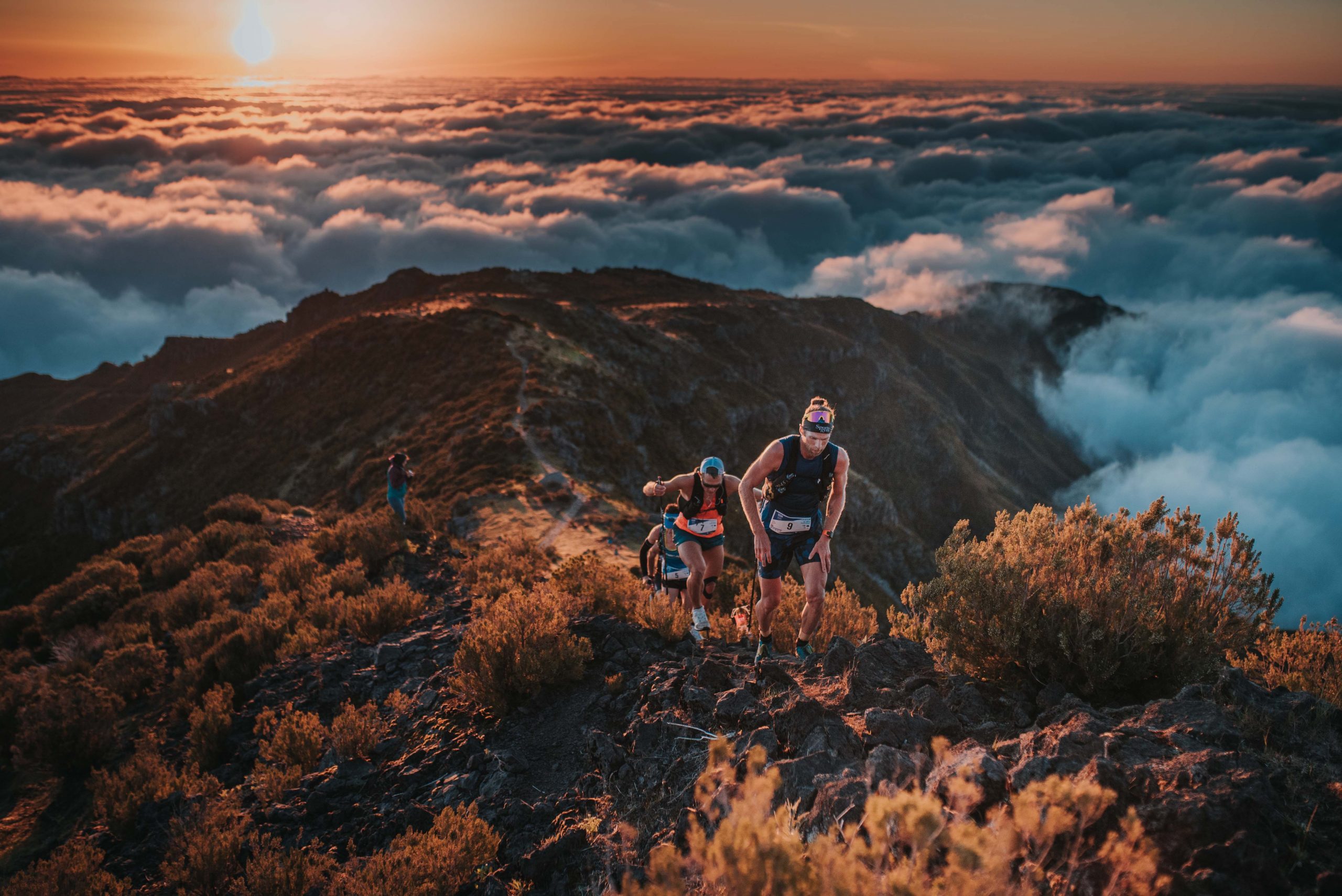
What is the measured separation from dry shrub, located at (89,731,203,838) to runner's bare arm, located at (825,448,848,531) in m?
6.26

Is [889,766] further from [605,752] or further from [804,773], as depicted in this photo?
[605,752]

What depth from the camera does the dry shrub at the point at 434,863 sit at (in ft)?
11.4

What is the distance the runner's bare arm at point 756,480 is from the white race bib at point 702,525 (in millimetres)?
1342

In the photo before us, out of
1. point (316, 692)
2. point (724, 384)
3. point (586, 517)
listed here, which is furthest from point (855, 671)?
point (724, 384)

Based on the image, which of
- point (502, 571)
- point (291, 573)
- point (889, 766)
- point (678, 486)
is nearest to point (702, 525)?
point (678, 486)

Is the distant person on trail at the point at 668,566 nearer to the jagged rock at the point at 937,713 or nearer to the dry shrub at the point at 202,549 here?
the jagged rock at the point at 937,713

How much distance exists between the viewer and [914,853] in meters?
1.74

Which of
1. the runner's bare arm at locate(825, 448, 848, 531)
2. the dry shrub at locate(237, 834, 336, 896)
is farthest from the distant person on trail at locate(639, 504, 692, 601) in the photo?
the dry shrub at locate(237, 834, 336, 896)

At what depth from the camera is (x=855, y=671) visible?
445 cm

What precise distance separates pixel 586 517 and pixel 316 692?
10657 mm

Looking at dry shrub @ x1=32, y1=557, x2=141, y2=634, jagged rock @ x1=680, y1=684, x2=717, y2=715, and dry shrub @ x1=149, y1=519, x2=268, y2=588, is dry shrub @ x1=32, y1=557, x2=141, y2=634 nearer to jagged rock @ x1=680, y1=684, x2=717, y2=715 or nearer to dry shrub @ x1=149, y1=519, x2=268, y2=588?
dry shrub @ x1=149, y1=519, x2=268, y2=588

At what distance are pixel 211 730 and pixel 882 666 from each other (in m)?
6.83

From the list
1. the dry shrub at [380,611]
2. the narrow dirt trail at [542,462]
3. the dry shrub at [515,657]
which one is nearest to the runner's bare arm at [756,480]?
the dry shrub at [515,657]

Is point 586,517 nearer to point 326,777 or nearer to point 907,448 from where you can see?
point 326,777
